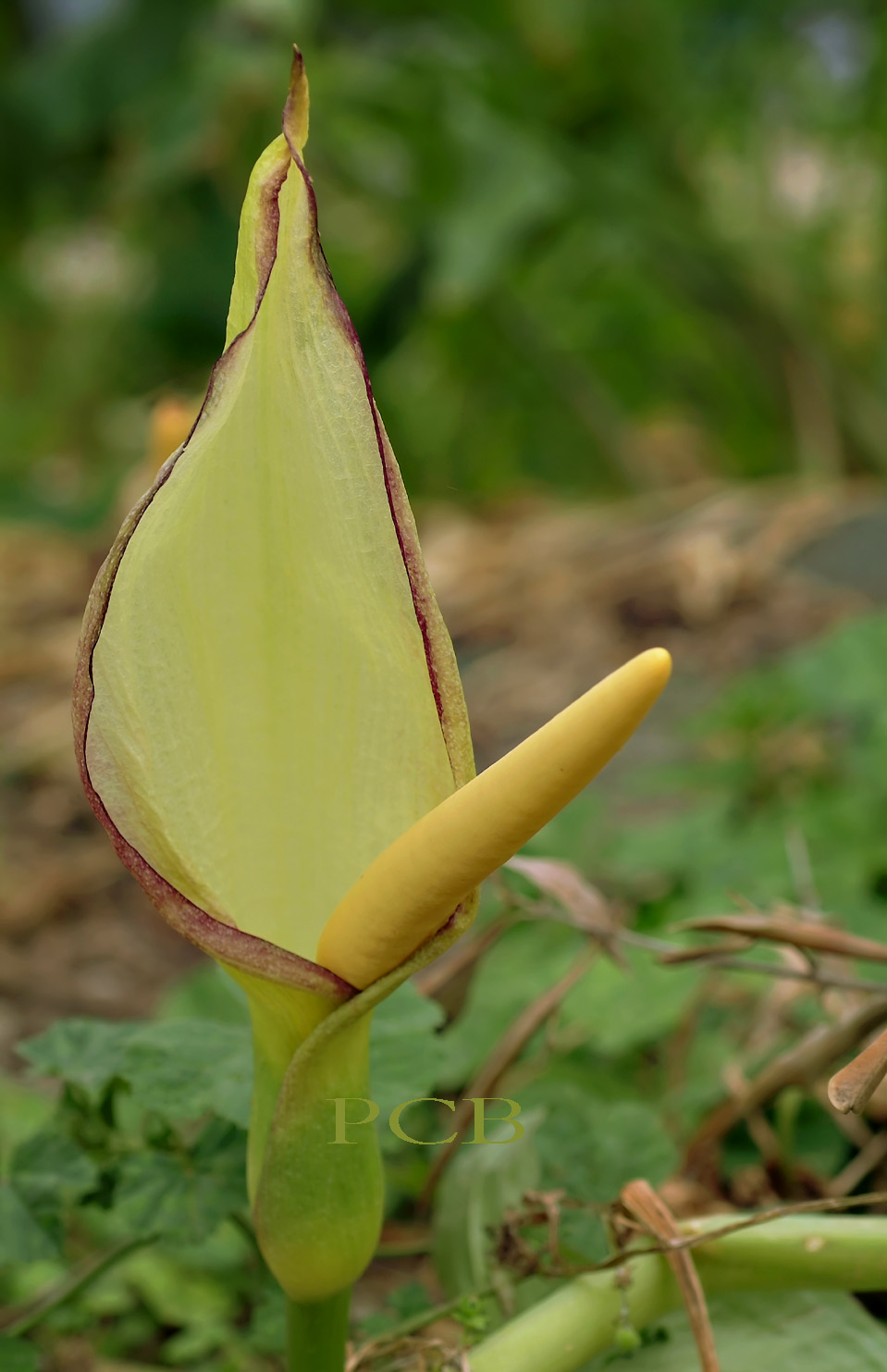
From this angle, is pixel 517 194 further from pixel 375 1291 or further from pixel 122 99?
pixel 375 1291

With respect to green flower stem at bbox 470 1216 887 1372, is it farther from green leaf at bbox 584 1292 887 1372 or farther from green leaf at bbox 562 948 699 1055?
green leaf at bbox 562 948 699 1055

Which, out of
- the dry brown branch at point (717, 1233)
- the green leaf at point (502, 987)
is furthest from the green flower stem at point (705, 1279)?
the green leaf at point (502, 987)

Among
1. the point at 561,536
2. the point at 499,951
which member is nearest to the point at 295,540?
the point at 499,951

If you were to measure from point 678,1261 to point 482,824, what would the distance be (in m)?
0.20

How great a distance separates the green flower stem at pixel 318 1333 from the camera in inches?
13.3

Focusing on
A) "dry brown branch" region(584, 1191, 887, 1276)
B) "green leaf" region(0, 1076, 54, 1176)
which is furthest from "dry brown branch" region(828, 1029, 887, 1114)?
"green leaf" region(0, 1076, 54, 1176)

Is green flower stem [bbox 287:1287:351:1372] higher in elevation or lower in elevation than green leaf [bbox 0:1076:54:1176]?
higher

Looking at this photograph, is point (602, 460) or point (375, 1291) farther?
point (602, 460)

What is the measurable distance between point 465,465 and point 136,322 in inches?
31.7

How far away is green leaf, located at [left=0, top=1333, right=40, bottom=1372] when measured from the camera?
0.38m

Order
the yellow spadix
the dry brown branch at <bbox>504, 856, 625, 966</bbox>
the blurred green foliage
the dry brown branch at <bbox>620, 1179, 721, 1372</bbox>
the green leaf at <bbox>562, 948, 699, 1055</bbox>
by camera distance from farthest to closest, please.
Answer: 1. the blurred green foliage
2. the green leaf at <bbox>562, 948, 699, 1055</bbox>
3. the dry brown branch at <bbox>504, 856, 625, 966</bbox>
4. the dry brown branch at <bbox>620, 1179, 721, 1372</bbox>
5. the yellow spadix

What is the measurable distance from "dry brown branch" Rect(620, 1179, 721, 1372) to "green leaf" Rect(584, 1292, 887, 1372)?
0.06 ft

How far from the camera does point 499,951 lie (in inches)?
31.6

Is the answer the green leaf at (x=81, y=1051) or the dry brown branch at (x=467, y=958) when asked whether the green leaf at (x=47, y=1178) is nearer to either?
the green leaf at (x=81, y=1051)
